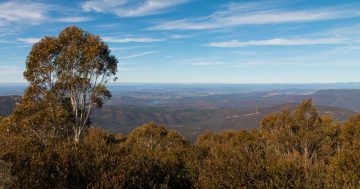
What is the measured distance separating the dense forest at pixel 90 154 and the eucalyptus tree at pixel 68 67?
103 millimetres

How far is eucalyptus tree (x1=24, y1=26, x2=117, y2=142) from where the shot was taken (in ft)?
117

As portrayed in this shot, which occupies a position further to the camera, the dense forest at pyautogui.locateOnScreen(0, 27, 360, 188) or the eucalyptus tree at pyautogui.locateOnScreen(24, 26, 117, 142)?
the eucalyptus tree at pyautogui.locateOnScreen(24, 26, 117, 142)

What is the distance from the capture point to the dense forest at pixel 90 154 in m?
20.9

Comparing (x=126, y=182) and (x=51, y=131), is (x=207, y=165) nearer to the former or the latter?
(x=126, y=182)

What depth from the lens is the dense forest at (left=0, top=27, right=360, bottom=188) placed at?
20.9 m

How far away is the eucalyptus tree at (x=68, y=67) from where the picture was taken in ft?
117

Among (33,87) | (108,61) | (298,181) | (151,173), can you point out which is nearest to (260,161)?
(298,181)

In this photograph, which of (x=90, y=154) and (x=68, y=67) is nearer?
(x=90, y=154)

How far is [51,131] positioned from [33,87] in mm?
5098

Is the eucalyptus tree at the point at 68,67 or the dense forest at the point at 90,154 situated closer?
the dense forest at the point at 90,154

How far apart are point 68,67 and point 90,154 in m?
15.4

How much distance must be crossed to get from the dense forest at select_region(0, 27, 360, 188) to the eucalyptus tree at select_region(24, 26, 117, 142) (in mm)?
103

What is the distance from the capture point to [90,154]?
23469 mm

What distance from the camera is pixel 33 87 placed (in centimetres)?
3603
